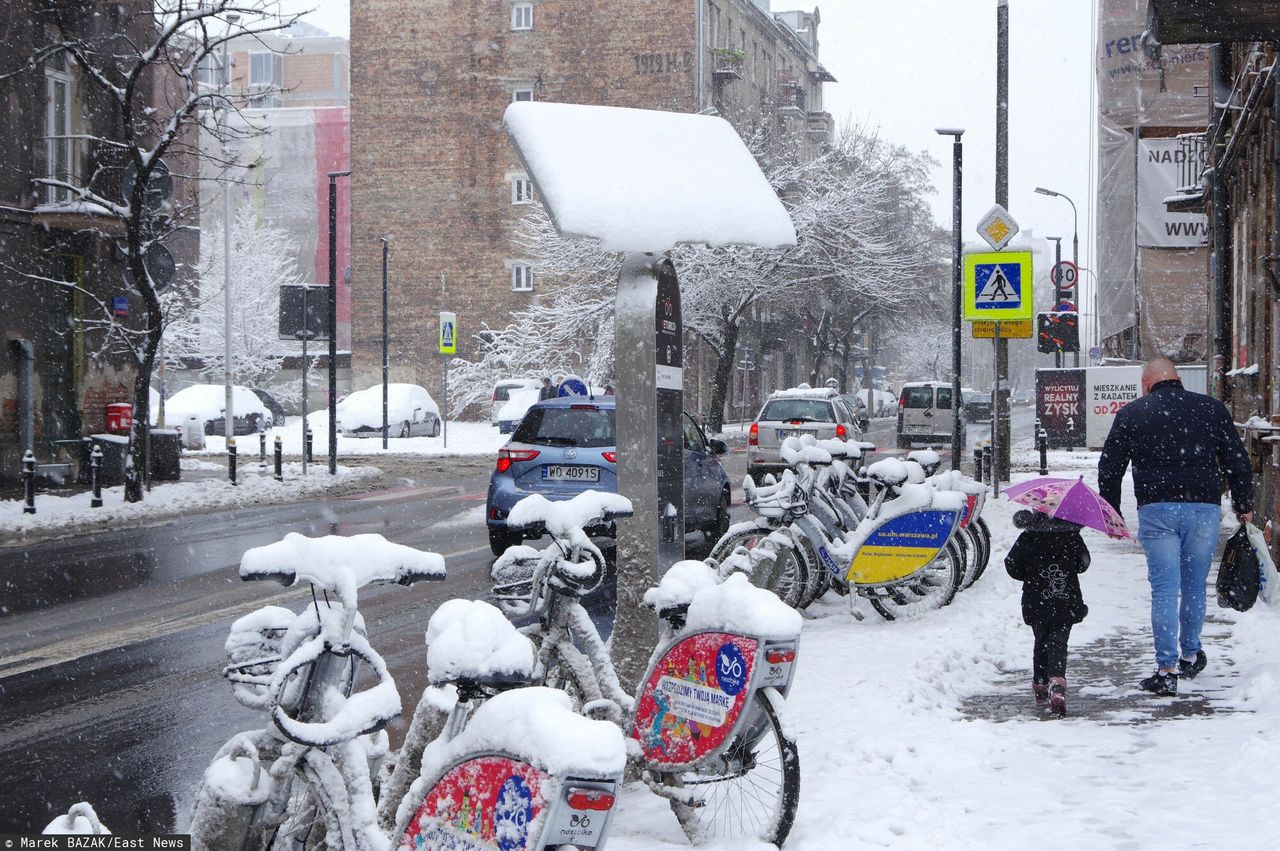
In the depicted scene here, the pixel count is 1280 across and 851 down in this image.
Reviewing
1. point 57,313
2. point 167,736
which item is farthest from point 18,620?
point 57,313

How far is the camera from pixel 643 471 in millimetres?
6375

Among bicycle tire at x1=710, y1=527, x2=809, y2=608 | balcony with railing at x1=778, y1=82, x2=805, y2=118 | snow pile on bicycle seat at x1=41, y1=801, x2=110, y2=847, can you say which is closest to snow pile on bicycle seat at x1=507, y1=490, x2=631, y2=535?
snow pile on bicycle seat at x1=41, y1=801, x2=110, y2=847

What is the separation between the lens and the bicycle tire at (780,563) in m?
9.48

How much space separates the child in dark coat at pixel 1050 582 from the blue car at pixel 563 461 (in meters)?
6.38

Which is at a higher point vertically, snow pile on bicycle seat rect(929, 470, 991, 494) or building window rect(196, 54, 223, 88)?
building window rect(196, 54, 223, 88)

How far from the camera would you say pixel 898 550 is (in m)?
9.78

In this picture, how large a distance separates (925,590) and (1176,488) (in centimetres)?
330

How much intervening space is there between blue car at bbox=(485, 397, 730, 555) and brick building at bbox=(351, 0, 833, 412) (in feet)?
132

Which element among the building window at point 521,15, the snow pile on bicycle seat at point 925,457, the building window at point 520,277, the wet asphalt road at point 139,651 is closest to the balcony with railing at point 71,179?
the wet asphalt road at point 139,651

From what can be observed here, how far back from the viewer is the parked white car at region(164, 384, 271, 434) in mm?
39781

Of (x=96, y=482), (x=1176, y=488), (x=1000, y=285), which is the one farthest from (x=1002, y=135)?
(x=1176, y=488)

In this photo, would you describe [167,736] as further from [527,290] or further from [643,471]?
[527,290]

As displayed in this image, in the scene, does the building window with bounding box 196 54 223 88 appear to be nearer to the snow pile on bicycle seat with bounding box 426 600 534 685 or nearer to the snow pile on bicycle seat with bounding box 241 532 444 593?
the snow pile on bicycle seat with bounding box 241 532 444 593

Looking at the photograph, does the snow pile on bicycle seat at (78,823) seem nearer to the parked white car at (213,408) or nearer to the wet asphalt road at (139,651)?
the wet asphalt road at (139,651)
